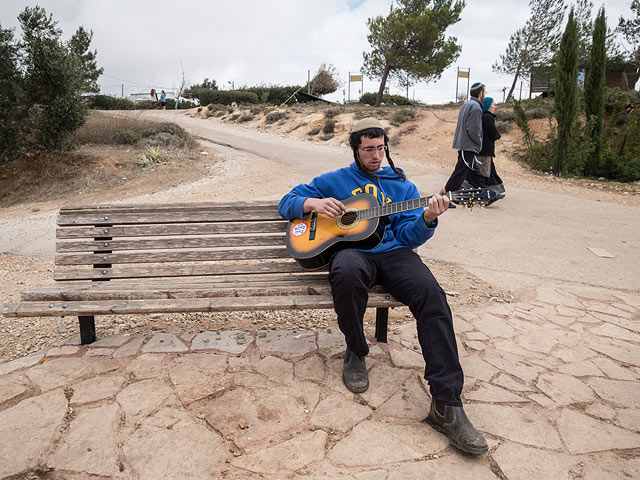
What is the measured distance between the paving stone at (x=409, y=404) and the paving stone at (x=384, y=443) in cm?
9

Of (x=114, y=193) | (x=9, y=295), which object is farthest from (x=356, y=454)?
(x=114, y=193)

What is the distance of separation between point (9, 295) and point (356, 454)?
365 centimetres

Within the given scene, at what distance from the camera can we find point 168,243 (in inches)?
122

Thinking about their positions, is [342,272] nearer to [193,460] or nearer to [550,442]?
[193,460]

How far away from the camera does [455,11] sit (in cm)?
2231

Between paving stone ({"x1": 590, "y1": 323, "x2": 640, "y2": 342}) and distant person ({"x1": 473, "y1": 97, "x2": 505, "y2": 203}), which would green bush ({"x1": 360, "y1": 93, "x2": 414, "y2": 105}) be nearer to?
distant person ({"x1": 473, "y1": 97, "x2": 505, "y2": 203})


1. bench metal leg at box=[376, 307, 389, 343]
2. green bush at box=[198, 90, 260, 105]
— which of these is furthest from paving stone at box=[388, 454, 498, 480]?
green bush at box=[198, 90, 260, 105]

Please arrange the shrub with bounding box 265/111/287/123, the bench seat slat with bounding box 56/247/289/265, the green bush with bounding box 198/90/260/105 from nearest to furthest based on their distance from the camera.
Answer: the bench seat slat with bounding box 56/247/289/265 < the shrub with bounding box 265/111/287/123 < the green bush with bounding box 198/90/260/105

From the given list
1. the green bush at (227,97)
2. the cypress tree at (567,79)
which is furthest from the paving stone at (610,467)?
the green bush at (227,97)

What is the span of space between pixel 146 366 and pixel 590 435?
102 inches

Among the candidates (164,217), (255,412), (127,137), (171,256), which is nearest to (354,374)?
(255,412)

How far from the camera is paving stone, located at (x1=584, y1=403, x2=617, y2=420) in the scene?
7.82 feet

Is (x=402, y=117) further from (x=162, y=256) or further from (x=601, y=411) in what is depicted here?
(x=601, y=411)

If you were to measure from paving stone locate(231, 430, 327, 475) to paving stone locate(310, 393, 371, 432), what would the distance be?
0.36ft
